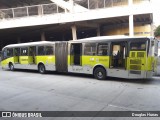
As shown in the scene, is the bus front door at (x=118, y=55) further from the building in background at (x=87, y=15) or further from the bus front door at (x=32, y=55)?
the building in background at (x=87, y=15)

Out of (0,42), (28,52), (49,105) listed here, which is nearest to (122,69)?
(49,105)

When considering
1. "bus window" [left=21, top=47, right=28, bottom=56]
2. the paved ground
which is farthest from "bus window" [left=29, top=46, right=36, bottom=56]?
the paved ground

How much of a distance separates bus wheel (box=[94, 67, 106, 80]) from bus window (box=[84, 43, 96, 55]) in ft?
3.65

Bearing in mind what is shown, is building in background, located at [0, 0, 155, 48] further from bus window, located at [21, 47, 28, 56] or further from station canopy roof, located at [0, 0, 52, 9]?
bus window, located at [21, 47, 28, 56]

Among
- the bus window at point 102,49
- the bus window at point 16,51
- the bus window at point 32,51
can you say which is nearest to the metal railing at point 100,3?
the bus window at point 32,51

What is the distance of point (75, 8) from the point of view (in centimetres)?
2297

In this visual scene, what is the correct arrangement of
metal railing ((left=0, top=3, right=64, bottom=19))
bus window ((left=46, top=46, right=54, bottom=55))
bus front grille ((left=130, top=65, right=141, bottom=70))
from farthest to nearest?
metal railing ((left=0, top=3, right=64, bottom=19)) → bus window ((left=46, top=46, right=54, bottom=55)) → bus front grille ((left=130, top=65, right=141, bottom=70))

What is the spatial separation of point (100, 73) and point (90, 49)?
173 centimetres

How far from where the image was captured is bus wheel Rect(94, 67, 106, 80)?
39.8 feet

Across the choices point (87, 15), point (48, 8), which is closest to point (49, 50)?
point (87, 15)

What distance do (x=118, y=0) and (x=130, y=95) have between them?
14951 millimetres

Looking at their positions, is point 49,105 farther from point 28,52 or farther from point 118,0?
point 118,0

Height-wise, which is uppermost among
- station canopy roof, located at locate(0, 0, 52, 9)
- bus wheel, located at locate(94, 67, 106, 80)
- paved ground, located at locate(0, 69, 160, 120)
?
station canopy roof, located at locate(0, 0, 52, 9)

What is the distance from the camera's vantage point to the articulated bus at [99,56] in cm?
1062
